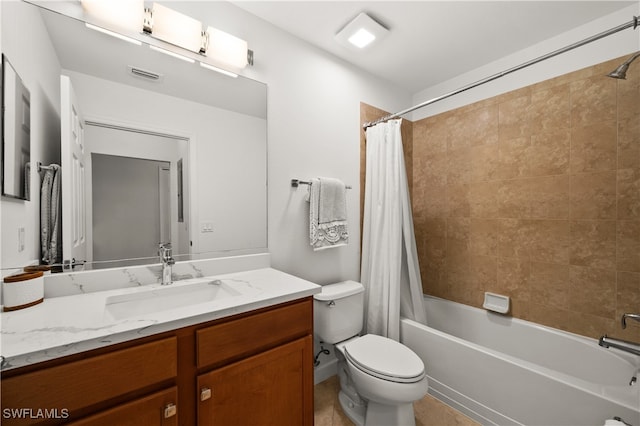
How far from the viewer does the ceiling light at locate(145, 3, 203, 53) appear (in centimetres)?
125

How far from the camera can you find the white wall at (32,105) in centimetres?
88

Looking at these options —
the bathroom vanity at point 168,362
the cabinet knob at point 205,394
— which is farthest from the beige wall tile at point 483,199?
the cabinet knob at point 205,394

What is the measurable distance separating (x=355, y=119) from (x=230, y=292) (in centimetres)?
160

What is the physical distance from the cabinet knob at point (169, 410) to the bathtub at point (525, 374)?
1.51 meters

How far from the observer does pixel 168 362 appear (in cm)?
82

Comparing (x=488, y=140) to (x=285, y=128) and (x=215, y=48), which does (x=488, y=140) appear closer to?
(x=285, y=128)

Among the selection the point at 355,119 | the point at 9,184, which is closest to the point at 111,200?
the point at 9,184

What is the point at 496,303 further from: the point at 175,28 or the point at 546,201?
the point at 175,28

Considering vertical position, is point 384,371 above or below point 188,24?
below

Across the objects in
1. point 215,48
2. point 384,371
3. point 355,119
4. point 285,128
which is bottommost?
point 384,371

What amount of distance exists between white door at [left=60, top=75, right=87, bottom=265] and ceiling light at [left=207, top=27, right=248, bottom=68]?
667mm

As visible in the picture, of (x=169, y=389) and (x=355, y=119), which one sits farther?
(x=355, y=119)

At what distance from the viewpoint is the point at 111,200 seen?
46.7 inches

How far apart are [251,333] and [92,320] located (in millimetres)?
505
